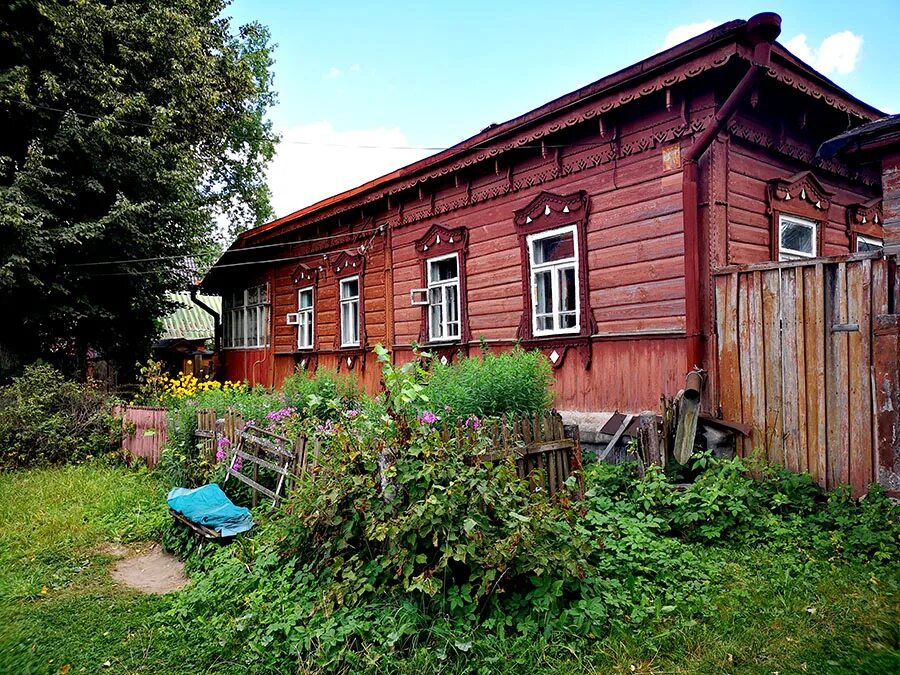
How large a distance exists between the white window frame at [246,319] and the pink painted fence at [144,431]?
590 cm

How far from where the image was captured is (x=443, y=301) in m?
10.4

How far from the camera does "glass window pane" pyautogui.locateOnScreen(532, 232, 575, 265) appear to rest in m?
8.26

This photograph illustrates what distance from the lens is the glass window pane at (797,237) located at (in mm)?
7809

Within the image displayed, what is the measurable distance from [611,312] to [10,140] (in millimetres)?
13473

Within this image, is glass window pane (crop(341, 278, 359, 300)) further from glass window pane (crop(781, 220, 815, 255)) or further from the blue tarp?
glass window pane (crop(781, 220, 815, 255))

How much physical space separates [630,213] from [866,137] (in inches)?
101

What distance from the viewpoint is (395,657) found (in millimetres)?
3391

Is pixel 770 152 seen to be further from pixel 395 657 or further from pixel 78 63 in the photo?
pixel 78 63

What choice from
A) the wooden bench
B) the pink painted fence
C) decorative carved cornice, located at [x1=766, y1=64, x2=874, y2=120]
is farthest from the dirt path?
decorative carved cornice, located at [x1=766, y1=64, x2=874, y2=120]

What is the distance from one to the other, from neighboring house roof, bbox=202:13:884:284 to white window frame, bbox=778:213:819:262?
4.50 ft

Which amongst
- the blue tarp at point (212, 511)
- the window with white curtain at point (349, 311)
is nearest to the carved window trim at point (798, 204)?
the blue tarp at point (212, 511)

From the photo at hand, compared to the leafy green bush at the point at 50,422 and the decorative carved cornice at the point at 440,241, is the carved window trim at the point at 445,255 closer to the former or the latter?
the decorative carved cornice at the point at 440,241

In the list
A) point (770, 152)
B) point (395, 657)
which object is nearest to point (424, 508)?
point (395, 657)

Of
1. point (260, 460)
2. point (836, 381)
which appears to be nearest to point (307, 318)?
point (260, 460)
